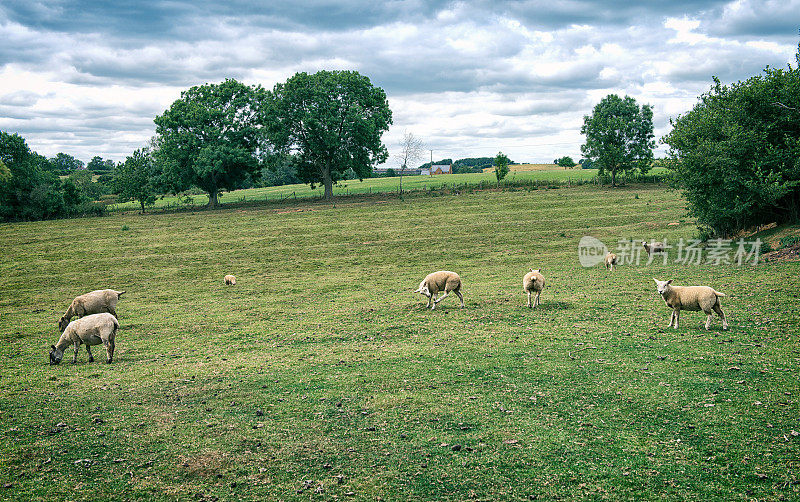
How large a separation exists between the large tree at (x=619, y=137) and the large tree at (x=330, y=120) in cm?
3568

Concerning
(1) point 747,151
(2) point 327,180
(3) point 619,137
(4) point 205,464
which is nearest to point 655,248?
(1) point 747,151

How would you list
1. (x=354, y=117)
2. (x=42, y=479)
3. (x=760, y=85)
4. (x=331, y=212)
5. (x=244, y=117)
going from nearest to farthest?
(x=42, y=479), (x=760, y=85), (x=331, y=212), (x=354, y=117), (x=244, y=117)

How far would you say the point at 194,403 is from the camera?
1196 centimetres

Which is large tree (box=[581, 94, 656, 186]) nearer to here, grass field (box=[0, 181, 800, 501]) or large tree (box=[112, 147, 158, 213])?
grass field (box=[0, 181, 800, 501])

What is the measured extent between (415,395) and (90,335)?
33.8ft

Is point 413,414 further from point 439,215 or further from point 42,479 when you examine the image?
point 439,215

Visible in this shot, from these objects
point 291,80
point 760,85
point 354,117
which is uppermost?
point 291,80

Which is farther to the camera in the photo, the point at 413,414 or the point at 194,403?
the point at 194,403

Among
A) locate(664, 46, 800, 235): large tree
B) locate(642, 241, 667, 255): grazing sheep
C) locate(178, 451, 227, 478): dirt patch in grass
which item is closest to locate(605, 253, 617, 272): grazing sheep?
locate(642, 241, 667, 255): grazing sheep

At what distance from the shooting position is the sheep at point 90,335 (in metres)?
15.2

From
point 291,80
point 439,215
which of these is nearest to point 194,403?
point 439,215

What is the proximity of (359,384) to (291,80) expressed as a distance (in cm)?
6743

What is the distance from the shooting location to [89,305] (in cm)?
2078

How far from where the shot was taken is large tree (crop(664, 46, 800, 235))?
31.0 meters
